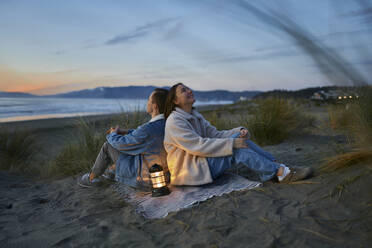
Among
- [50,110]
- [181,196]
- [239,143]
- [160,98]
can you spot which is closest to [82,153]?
[160,98]

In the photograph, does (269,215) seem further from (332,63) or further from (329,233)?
(332,63)

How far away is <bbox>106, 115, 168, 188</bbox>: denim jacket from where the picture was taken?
10.2 feet

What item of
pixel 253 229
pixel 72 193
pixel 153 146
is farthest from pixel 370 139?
pixel 72 193

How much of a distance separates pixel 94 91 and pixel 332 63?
88.1 metres

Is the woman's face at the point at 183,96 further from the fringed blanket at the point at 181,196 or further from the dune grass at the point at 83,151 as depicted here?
the dune grass at the point at 83,151

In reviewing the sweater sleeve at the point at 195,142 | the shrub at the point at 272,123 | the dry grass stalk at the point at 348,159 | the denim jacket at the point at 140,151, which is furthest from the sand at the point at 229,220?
the shrub at the point at 272,123

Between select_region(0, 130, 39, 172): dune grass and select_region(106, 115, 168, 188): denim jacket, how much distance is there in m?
2.84

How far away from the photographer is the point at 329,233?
73.5 inches

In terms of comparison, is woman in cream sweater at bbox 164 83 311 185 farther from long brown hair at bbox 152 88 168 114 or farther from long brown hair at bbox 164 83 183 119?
long brown hair at bbox 152 88 168 114

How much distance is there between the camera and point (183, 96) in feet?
9.95

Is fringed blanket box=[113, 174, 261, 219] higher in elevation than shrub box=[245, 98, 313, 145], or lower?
lower

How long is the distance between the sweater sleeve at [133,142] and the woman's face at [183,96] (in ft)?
1.62

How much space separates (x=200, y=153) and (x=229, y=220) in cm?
80

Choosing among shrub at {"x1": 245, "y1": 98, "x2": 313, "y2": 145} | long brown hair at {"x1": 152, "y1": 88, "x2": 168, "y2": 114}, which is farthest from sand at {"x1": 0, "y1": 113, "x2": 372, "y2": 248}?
shrub at {"x1": 245, "y1": 98, "x2": 313, "y2": 145}
